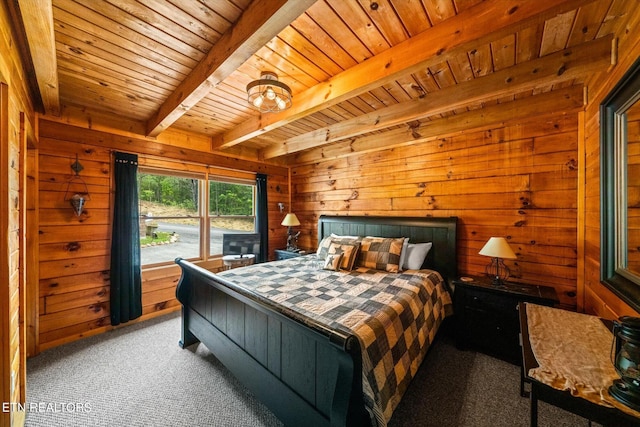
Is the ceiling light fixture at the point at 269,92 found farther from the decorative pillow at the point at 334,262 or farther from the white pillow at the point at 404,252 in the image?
the white pillow at the point at 404,252

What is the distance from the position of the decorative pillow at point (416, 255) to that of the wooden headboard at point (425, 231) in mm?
101

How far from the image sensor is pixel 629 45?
1.37m

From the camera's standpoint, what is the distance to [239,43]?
1325mm

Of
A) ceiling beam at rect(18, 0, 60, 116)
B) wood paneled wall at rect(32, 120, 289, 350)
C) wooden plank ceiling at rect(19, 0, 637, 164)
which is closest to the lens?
ceiling beam at rect(18, 0, 60, 116)

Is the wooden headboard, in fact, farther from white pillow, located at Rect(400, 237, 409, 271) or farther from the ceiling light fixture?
the ceiling light fixture

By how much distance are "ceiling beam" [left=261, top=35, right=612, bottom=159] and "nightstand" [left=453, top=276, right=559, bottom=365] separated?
1.68 m

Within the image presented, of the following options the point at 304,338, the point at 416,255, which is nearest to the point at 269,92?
the point at 304,338

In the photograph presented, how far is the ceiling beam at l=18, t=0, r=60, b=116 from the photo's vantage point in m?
1.07

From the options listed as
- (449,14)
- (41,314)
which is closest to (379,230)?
(449,14)

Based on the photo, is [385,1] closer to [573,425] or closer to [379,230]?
[379,230]

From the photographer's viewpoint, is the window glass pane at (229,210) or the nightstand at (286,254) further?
the nightstand at (286,254)

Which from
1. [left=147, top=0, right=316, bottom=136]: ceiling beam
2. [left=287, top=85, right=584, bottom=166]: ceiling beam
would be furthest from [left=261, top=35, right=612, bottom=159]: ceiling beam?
[left=147, top=0, right=316, bottom=136]: ceiling beam

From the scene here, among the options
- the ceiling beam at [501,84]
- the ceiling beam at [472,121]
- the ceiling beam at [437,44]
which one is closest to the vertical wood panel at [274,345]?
the ceiling beam at [437,44]

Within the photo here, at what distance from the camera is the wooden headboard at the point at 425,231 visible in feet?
9.06
